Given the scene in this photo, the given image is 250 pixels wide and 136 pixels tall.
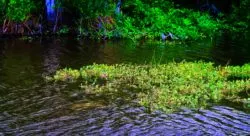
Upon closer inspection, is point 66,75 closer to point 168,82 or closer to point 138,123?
point 168,82

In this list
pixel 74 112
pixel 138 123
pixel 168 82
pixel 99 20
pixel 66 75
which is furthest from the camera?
pixel 99 20

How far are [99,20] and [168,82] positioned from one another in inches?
657

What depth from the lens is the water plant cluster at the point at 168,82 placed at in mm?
19000

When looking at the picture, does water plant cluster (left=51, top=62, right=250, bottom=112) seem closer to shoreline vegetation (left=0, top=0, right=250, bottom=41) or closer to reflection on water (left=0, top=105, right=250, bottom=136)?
reflection on water (left=0, top=105, right=250, bottom=136)

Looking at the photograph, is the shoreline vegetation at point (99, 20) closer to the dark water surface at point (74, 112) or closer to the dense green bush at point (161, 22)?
the dense green bush at point (161, 22)

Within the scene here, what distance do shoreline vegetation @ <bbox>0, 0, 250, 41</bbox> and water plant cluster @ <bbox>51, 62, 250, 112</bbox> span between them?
12.3 meters

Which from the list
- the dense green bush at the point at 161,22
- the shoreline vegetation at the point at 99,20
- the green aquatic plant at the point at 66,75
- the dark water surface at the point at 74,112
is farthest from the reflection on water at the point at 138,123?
the dense green bush at the point at 161,22

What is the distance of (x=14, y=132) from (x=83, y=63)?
11743 millimetres

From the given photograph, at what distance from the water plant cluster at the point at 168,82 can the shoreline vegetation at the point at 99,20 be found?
40.5 feet

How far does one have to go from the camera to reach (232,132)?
50.8 ft

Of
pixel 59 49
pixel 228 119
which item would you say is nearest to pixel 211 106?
pixel 228 119

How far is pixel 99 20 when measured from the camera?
1473 inches

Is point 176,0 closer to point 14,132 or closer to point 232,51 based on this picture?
point 232,51

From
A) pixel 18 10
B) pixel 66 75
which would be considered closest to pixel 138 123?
pixel 66 75
